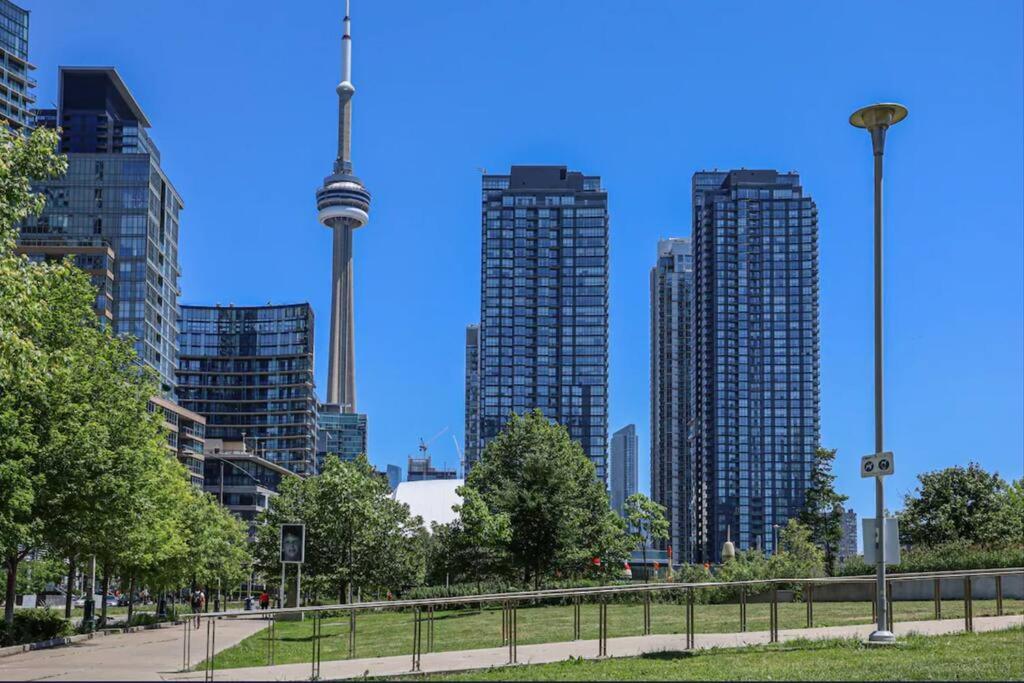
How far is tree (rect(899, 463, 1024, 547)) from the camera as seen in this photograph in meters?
50.2

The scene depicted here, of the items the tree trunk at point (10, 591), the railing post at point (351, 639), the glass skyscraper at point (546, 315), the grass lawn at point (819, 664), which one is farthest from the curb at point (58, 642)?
the glass skyscraper at point (546, 315)

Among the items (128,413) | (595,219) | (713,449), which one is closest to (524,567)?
(128,413)

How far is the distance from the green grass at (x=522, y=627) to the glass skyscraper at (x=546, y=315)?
165 m

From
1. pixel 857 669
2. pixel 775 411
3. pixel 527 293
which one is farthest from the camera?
pixel 527 293

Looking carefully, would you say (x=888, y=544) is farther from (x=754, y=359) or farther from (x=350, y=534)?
(x=754, y=359)

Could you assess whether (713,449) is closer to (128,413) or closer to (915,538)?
(915,538)

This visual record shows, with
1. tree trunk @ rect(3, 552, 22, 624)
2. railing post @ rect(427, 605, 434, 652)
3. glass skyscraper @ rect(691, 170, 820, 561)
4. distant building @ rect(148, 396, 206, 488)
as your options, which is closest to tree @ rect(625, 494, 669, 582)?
tree trunk @ rect(3, 552, 22, 624)

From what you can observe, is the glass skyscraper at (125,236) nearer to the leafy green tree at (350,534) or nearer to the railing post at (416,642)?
the leafy green tree at (350,534)

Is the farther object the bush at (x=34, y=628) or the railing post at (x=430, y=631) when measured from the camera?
the bush at (x=34, y=628)

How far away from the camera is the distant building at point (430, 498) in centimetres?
10444

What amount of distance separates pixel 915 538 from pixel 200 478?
388 feet

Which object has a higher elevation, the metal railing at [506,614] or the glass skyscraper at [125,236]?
the glass skyscraper at [125,236]

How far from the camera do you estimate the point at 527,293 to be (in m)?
197

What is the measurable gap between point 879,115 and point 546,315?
177080 mm
